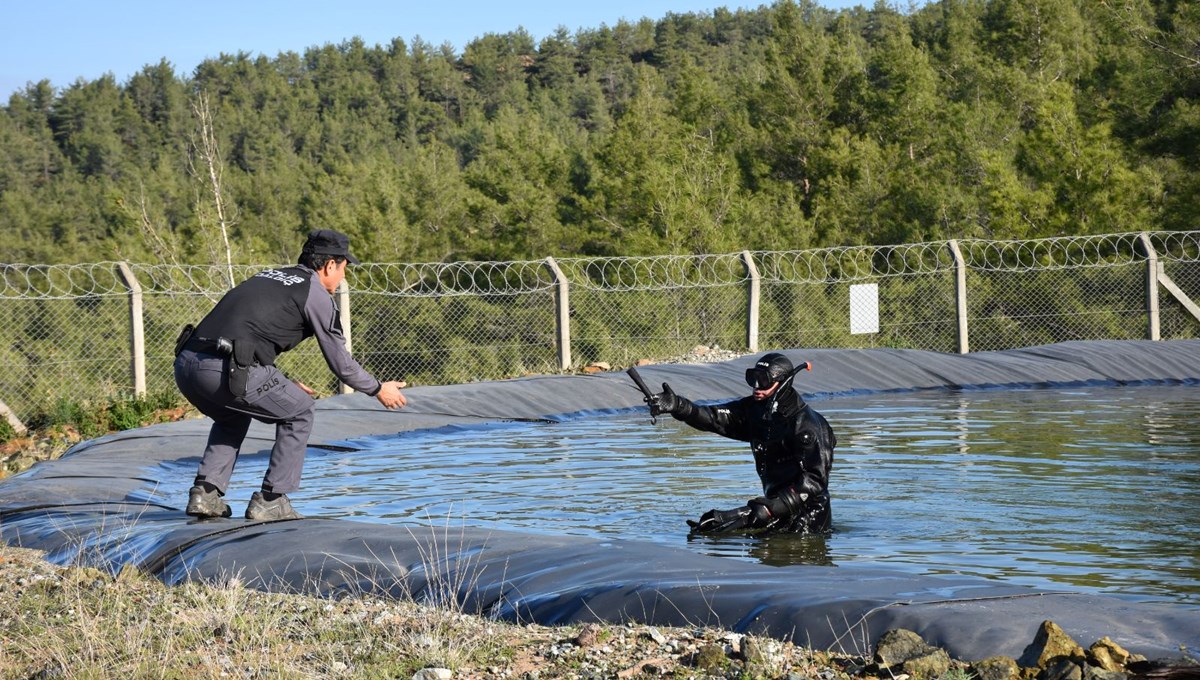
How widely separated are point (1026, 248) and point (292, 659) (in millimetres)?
25443

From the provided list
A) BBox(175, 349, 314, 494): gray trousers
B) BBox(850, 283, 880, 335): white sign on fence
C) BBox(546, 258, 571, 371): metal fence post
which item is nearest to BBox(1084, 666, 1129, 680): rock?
BBox(175, 349, 314, 494): gray trousers

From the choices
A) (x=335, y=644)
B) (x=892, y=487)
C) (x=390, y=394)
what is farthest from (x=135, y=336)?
(x=335, y=644)

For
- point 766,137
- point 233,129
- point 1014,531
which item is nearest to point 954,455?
point 1014,531

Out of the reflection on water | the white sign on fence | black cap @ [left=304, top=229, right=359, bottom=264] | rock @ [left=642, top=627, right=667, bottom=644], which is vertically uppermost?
black cap @ [left=304, top=229, right=359, bottom=264]

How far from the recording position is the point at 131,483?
9.41m

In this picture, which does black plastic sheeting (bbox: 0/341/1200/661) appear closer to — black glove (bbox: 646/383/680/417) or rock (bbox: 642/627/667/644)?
rock (bbox: 642/627/667/644)

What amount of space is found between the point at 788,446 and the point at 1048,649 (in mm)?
3798

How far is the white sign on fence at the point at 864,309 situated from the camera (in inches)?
760

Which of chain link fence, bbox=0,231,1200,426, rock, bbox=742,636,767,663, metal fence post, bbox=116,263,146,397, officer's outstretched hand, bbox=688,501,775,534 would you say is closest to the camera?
rock, bbox=742,636,767,663

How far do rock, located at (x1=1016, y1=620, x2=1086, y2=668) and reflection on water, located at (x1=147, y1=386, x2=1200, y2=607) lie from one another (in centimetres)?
189

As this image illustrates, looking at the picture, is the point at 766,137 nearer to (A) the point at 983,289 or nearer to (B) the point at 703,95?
(B) the point at 703,95

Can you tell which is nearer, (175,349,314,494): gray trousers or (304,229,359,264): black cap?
(175,349,314,494): gray trousers

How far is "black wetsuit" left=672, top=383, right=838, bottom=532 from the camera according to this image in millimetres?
7727

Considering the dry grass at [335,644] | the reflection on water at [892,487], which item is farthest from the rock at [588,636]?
the reflection on water at [892,487]
